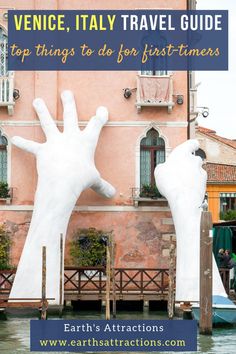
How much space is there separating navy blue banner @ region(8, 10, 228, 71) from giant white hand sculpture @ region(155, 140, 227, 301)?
8.88ft

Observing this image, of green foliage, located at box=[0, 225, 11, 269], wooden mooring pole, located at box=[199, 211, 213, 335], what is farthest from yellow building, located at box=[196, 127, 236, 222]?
wooden mooring pole, located at box=[199, 211, 213, 335]

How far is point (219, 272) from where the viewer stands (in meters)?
42.2

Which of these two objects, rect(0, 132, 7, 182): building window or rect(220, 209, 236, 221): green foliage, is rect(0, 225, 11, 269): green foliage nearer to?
rect(0, 132, 7, 182): building window

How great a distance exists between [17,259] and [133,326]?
12.5 m

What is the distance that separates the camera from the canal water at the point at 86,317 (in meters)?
35.1

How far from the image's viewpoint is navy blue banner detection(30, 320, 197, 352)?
31.4 metres

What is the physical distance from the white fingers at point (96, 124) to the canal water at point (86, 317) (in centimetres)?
464

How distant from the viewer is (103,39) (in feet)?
145

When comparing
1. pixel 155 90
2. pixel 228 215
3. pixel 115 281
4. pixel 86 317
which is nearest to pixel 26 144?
pixel 155 90

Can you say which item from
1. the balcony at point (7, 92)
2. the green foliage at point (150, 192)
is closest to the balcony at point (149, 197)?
the green foliage at point (150, 192)

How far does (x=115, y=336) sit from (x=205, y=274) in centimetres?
482

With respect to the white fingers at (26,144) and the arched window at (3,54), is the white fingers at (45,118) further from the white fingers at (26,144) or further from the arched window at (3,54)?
the arched window at (3,54)

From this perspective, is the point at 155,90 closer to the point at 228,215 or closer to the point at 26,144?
the point at 26,144

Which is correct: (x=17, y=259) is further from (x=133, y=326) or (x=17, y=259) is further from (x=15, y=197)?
(x=133, y=326)
